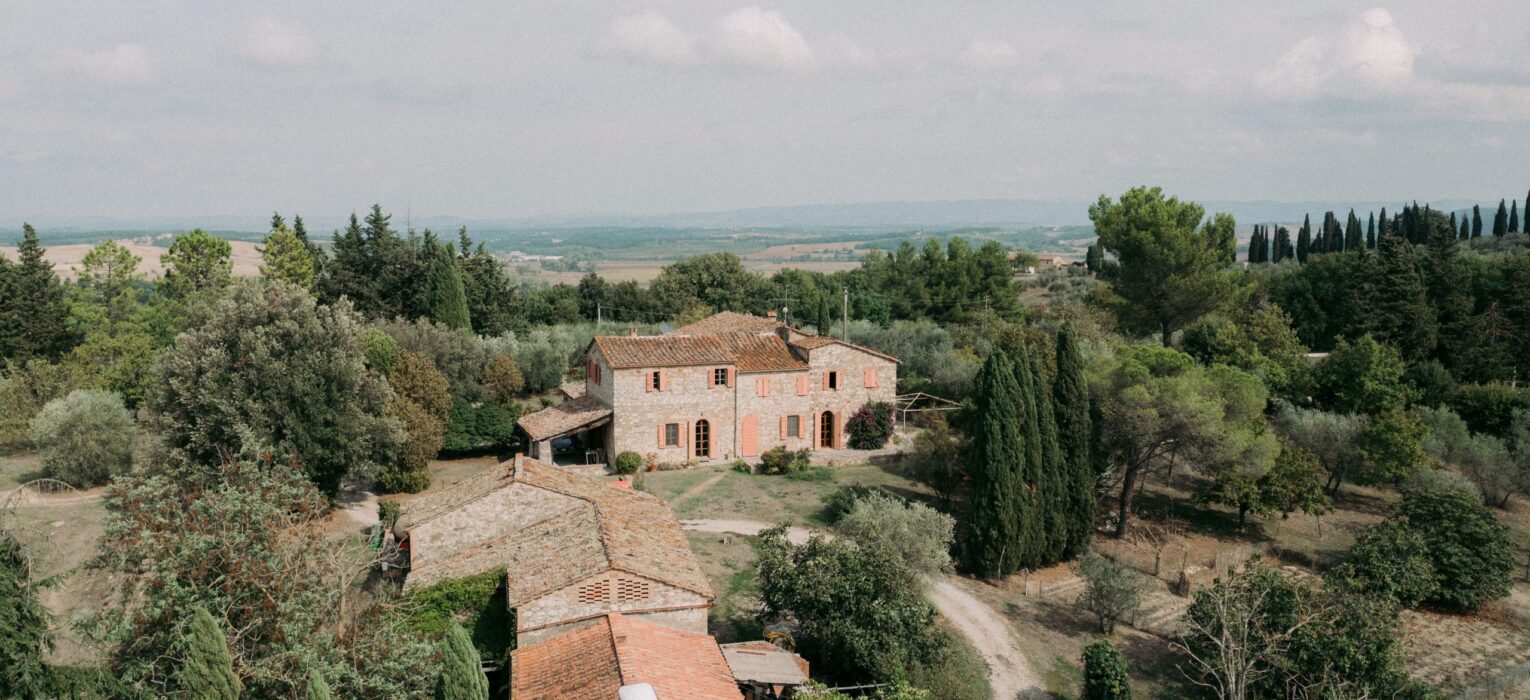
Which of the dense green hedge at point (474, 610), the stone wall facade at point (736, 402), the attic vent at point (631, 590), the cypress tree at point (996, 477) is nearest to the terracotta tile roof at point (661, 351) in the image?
the stone wall facade at point (736, 402)

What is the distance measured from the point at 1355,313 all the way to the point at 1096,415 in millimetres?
23918

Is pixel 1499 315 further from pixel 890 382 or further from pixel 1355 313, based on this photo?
pixel 890 382

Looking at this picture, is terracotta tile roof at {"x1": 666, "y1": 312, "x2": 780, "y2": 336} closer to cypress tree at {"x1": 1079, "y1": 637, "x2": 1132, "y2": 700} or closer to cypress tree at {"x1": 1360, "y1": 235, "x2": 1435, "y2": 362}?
cypress tree at {"x1": 1079, "y1": 637, "x2": 1132, "y2": 700}

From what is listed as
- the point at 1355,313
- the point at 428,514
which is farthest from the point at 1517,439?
the point at 428,514

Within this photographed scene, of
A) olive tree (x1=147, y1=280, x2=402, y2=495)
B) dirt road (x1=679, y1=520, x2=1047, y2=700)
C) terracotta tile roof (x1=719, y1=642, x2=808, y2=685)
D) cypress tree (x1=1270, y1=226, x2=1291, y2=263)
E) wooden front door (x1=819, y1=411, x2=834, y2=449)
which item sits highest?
cypress tree (x1=1270, y1=226, x2=1291, y2=263)

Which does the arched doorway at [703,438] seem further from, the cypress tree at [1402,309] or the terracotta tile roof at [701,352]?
the cypress tree at [1402,309]

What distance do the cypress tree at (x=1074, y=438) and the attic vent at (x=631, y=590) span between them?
15108mm

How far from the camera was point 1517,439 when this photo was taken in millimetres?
33656

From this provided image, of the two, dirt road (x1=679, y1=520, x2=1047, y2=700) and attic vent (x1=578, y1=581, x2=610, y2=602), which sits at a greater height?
attic vent (x1=578, y1=581, x2=610, y2=602)

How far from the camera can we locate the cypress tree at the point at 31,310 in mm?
43312

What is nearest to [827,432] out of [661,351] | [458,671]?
[661,351]

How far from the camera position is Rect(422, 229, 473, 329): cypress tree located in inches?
1881

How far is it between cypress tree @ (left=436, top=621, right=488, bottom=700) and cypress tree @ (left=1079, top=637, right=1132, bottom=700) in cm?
1186

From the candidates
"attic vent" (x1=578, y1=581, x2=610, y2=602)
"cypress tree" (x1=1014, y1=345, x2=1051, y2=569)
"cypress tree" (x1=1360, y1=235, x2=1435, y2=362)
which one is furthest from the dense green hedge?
"cypress tree" (x1=1360, y1=235, x2=1435, y2=362)
